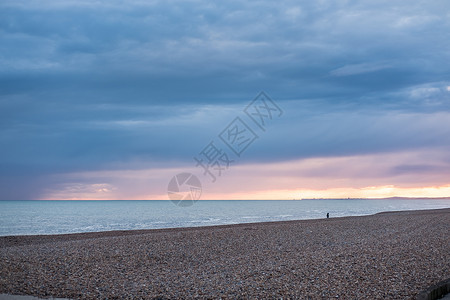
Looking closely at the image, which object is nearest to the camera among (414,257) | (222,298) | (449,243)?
(222,298)

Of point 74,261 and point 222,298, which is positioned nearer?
point 222,298

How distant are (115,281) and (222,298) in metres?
3.72

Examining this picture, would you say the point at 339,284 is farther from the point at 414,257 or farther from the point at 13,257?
the point at 13,257

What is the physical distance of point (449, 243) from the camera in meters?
18.2

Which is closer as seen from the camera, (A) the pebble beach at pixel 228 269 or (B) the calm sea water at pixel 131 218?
(A) the pebble beach at pixel 228 269

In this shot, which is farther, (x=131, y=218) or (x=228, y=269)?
(x=131, y=218)

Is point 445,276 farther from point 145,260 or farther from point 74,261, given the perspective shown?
point 74,261

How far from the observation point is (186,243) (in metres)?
18.9

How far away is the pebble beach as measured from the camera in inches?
396

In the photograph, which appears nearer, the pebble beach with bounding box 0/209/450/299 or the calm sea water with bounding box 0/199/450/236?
the pebble beach with bounding box 0/209/450/299

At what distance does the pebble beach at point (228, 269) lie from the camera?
10.0 metres

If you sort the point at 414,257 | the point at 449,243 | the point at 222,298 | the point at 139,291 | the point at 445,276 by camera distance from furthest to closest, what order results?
the point at 449,243 < the point at 414,257 < the point at 445,276 < the point at 139,291 < the point at 222,298

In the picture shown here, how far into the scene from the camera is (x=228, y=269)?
12859 mm

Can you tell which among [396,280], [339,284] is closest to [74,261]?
[339,284]
